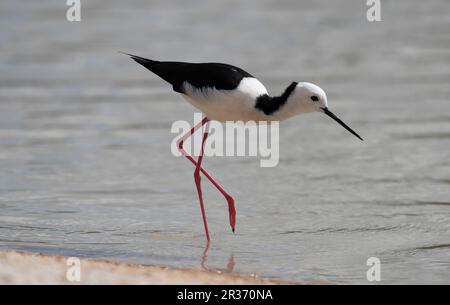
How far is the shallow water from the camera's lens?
23.9ft

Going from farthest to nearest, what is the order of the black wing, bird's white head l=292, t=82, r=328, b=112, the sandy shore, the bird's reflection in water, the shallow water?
the black wing
bird's white head l=292, t=82, r=328, b=112
the shallow water
the bird's reflection in water
the sandy shore

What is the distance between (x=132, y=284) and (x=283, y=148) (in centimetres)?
451

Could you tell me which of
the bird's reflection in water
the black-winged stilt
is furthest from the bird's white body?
the bird's reflection in water

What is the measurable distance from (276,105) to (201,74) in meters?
0.65

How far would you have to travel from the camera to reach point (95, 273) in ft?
19.8

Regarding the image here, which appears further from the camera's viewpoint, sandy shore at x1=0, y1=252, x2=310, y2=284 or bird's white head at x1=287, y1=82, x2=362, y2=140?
bird's white head at x1=287, y1=82, x2=362, y2=140

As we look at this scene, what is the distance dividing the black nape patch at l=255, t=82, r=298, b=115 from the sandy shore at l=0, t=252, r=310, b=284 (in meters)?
1.46

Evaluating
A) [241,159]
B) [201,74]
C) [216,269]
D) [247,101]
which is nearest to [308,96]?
[247,101]

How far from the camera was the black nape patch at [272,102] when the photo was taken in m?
7.49

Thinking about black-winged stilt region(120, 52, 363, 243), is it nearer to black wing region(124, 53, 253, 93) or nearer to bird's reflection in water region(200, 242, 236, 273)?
black wing region(124, 53, 253, 93)

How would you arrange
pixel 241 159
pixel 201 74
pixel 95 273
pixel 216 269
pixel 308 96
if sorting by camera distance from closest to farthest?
1. pixel 95 273
2. pixel 216 269
3. pixel 308 96
4. pixel 201 74
5. pixel 241 159

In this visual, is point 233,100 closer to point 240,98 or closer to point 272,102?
point 240,98
